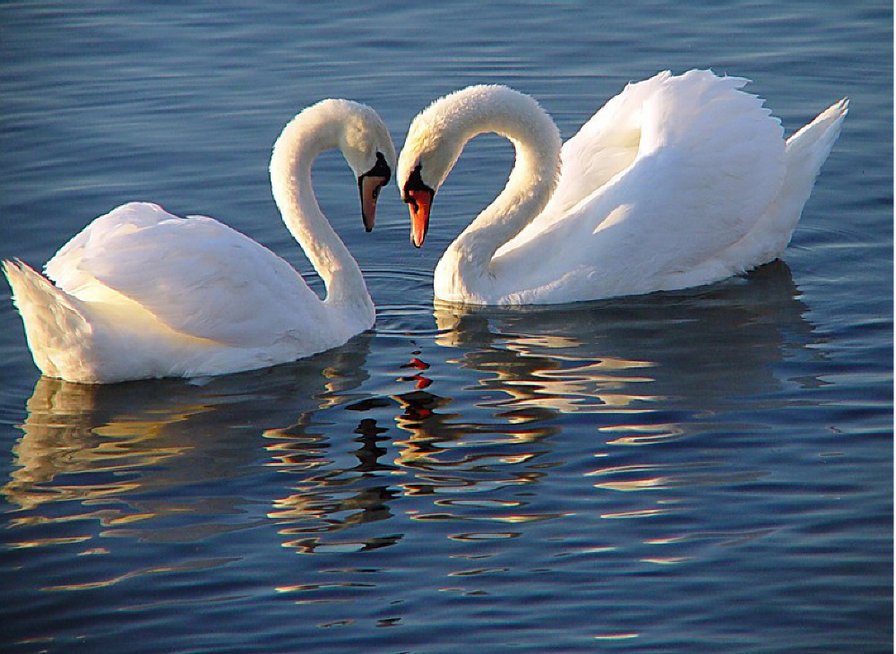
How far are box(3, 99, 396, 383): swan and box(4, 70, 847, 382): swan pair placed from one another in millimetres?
10

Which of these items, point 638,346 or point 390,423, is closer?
point 390,423

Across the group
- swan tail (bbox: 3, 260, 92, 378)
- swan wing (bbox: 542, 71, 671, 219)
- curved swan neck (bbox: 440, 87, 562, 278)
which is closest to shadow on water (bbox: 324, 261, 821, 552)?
curved swan neck (bbox: 440, 87, 562, 278)

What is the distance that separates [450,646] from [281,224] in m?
5.82

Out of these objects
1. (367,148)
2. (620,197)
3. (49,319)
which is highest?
(367,148)

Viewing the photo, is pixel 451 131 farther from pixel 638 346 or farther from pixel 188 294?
pixel 188 294

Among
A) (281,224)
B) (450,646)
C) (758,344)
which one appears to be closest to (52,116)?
(281,224)

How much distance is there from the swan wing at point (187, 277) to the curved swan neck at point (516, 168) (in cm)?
137

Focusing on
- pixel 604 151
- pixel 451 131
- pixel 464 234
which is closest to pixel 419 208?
pixel 464 234

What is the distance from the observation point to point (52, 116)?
14266 millimetres

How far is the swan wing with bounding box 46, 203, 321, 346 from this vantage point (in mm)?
9070

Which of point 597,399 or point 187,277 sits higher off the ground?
point 187,277

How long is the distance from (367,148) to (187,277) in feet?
4.84

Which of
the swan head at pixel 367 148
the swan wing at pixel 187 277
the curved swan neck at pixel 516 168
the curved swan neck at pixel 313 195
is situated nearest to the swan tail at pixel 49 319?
the swan wing at pixel 187 277

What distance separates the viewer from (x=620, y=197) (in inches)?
419
